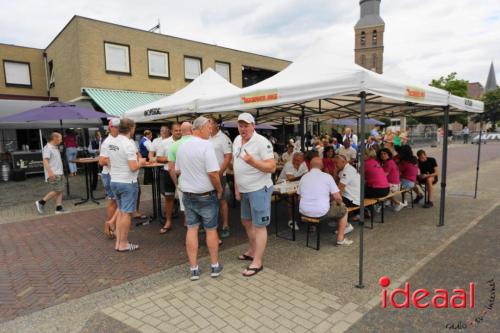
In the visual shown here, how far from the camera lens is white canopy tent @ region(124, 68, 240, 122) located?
19.8ft

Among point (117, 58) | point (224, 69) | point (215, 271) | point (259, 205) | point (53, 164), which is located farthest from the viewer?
point (224, 69)

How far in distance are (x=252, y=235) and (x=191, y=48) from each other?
53.6 ft

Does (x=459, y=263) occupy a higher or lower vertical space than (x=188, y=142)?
lower

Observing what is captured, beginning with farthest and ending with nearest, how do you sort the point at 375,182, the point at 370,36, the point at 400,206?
the point at 370,36, the point at 400,206, the point at 375,182

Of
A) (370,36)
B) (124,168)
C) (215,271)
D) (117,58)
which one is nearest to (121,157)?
(124,168)

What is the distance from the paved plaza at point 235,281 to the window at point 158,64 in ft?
41.7

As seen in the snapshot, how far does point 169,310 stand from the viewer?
306cm

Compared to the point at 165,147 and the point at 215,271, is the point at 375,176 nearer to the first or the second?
the point at 215,271

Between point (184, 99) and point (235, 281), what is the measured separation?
12.8 ft

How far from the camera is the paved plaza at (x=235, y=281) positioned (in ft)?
9.43

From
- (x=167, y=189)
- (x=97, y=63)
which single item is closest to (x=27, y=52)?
(x=97, y=63)

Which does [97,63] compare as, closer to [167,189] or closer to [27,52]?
[27,52]

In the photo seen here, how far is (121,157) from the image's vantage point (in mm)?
4398

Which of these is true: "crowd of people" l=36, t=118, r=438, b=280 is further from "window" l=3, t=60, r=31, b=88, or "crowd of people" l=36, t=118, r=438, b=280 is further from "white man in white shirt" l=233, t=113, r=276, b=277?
"window" l=3, t=60, r=31, b=88
